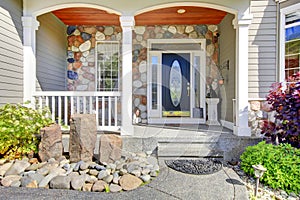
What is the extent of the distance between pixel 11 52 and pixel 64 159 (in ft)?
7.05

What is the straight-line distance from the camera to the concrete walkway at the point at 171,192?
2.73 m

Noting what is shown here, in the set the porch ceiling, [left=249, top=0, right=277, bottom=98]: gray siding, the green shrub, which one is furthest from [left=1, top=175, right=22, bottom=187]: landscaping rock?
[left=249, top=0, right=277, bottom=98]: gray siding

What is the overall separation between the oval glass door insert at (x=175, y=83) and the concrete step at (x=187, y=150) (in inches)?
94.8

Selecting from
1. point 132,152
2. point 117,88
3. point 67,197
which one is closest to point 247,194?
point 132,152

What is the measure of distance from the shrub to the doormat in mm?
1075

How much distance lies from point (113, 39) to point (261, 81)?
393 centimetres

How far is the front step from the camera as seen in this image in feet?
13.1

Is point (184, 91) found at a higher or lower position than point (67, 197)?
higher

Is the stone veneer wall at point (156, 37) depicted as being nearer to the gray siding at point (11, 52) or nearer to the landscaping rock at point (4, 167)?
the gray siding at point (11, 52)

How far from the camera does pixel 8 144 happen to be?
3537mm

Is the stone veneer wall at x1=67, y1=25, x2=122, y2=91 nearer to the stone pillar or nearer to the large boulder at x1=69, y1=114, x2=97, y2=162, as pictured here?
the large boulder at x1=69, y1=114, x2=97, y2=162

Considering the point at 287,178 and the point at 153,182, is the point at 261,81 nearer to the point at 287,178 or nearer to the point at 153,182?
the point at 287,178

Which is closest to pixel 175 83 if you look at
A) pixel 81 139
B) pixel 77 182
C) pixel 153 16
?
pixel 153 16

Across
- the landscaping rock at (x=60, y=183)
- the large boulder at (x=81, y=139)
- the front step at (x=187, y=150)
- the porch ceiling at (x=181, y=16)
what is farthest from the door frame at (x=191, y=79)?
the landscaping rock at (x=60, y=183)
